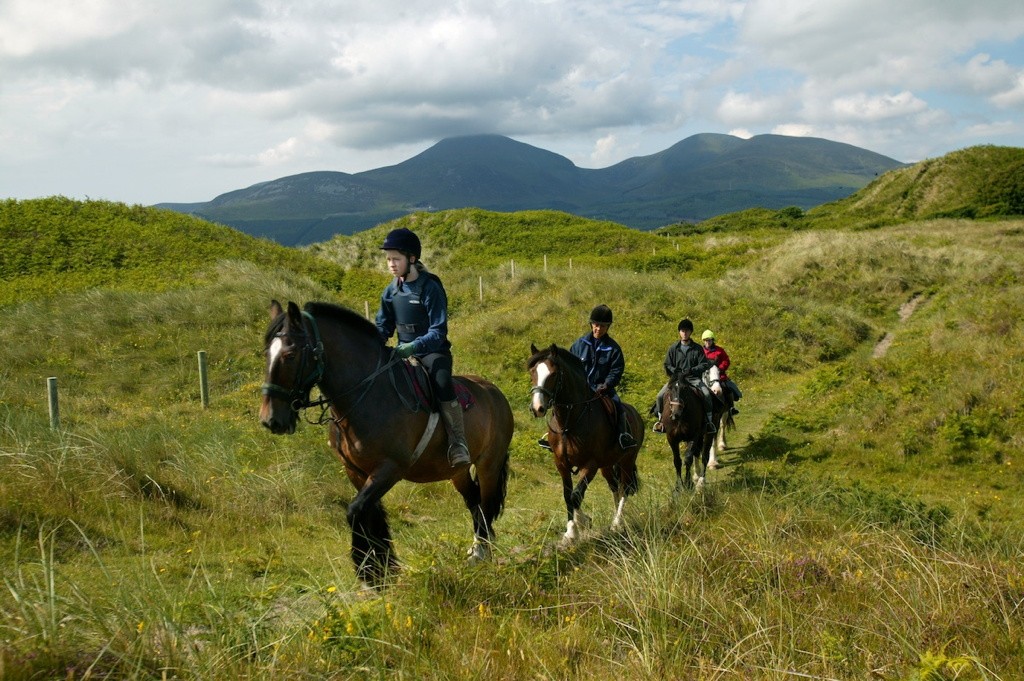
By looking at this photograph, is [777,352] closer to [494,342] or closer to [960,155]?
[494,342]

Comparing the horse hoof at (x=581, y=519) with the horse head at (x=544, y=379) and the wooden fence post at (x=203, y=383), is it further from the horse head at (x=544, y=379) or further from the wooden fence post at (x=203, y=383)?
the wooden fence post at (x=203, y=383)

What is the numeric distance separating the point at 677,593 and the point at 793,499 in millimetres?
3178

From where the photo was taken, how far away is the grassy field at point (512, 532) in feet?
12.2

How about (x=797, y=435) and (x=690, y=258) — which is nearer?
(x=797, y=435)

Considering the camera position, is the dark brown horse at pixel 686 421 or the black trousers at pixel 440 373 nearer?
the black trousers at pixel 440 373

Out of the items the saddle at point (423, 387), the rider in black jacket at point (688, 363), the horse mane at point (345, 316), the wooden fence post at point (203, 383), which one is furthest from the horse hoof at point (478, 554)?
the wooden fence post at point (203, 383)

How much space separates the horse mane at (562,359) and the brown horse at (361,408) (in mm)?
1369

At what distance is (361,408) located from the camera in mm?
5781

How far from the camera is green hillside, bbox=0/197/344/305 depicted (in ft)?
77.9

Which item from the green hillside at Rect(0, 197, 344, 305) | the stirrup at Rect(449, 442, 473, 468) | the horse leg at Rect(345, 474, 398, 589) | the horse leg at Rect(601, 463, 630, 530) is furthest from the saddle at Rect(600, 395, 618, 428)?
the green hillside at Rect(0, 197, 344, 305)

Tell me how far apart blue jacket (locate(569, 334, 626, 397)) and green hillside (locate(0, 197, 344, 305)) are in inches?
758

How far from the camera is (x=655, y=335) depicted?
22.0m

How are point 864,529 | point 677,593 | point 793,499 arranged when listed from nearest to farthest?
point 677,593, point 864,529, point 793,499

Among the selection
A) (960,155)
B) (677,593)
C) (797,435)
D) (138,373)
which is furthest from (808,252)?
(960,155)
